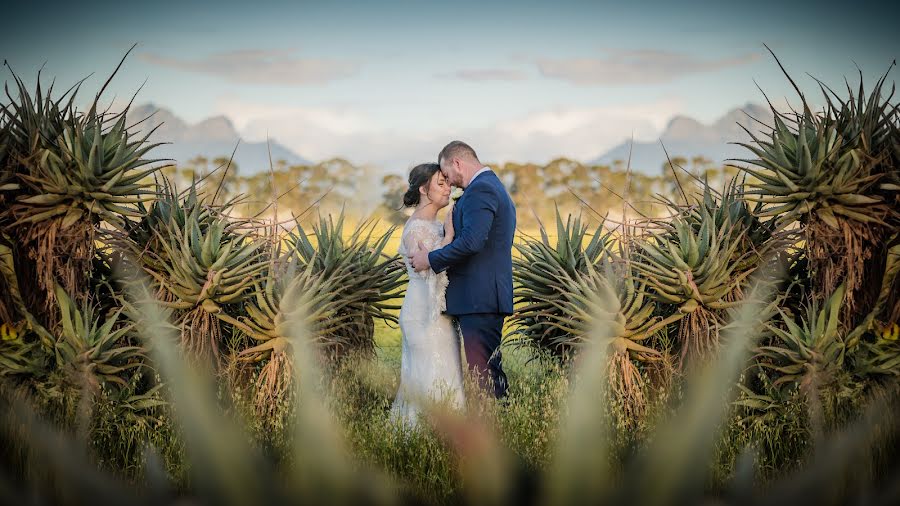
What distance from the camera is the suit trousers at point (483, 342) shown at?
671cm

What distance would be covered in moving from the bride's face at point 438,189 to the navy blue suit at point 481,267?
34 cm

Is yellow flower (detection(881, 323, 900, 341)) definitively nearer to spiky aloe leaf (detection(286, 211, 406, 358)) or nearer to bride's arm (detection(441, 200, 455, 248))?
bride's arm (detection(441, 200, 455, 248))

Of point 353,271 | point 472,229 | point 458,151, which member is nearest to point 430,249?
point 472,229

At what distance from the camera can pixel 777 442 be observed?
6.13 meters

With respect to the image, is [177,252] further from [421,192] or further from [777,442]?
[777,442]

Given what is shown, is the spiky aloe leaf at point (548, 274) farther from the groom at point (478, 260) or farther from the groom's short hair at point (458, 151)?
the groom's short hair at point (458, 151)

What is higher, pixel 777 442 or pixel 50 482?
pixel 50 482

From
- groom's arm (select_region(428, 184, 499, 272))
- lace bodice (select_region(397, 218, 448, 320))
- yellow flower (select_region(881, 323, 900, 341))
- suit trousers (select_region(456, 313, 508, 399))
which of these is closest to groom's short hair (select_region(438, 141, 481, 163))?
groom's arm (select_region(428, 184, 499, 272))

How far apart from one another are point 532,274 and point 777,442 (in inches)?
89.9

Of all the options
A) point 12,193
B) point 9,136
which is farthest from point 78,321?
point 9,136

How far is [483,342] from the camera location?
269 inches

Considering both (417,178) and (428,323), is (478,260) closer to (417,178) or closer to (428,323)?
(428,323)

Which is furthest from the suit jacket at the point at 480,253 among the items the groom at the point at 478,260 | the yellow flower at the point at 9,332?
the yellow flower at the point at 9,332

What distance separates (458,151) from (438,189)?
41 cm
